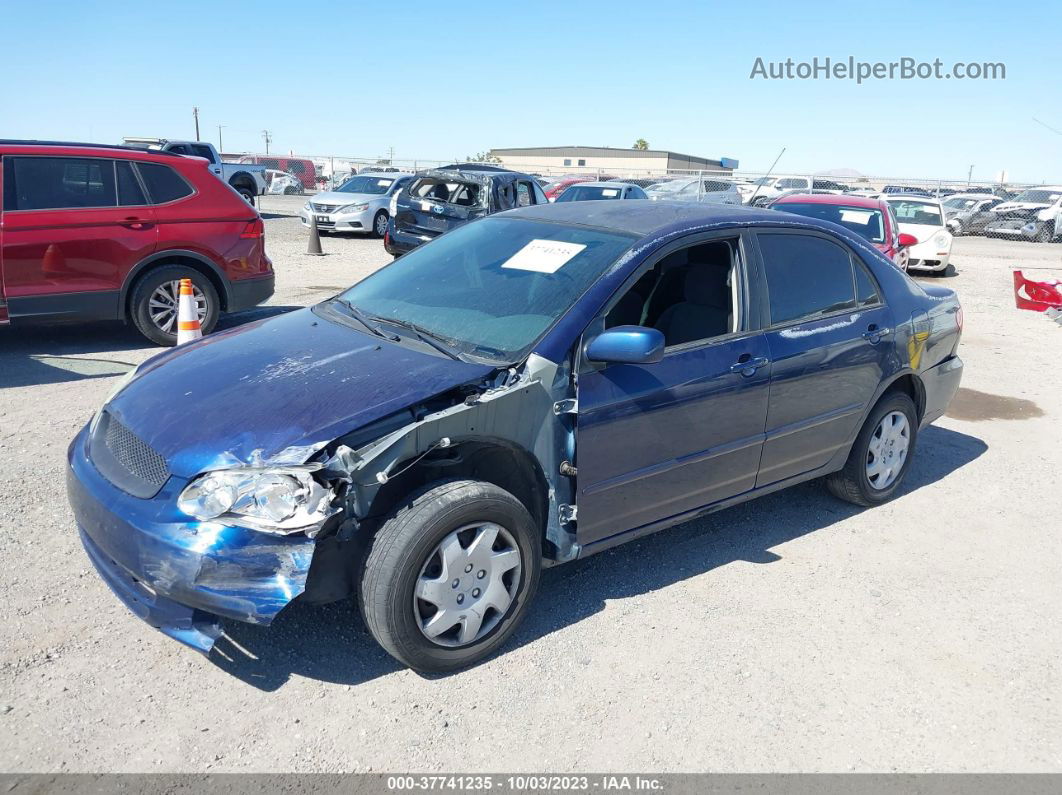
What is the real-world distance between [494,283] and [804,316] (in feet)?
5.17

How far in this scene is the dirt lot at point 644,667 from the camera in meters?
2.83

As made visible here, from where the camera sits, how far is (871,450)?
4.81 m

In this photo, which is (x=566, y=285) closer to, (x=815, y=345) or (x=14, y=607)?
(x=815, y=345)

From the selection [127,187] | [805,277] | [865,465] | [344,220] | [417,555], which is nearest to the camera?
[417,555]

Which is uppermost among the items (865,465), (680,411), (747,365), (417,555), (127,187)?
(127,187)

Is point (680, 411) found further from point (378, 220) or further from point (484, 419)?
point (378, 220)

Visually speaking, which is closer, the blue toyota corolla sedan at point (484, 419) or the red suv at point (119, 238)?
the blue toyota corolla sedan at point (484, 419)

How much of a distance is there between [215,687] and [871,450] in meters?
3.60

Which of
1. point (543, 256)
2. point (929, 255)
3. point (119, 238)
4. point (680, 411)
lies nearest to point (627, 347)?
point (680, 411)

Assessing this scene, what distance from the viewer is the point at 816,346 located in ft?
13.9

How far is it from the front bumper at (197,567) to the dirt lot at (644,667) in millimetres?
340

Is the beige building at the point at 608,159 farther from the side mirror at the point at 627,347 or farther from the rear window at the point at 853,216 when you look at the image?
the side mirror at the point at 627,347

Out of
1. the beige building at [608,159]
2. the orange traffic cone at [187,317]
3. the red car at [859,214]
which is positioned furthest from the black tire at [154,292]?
the beige building at [608,159]

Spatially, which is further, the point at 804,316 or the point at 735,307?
the point at 804,316
